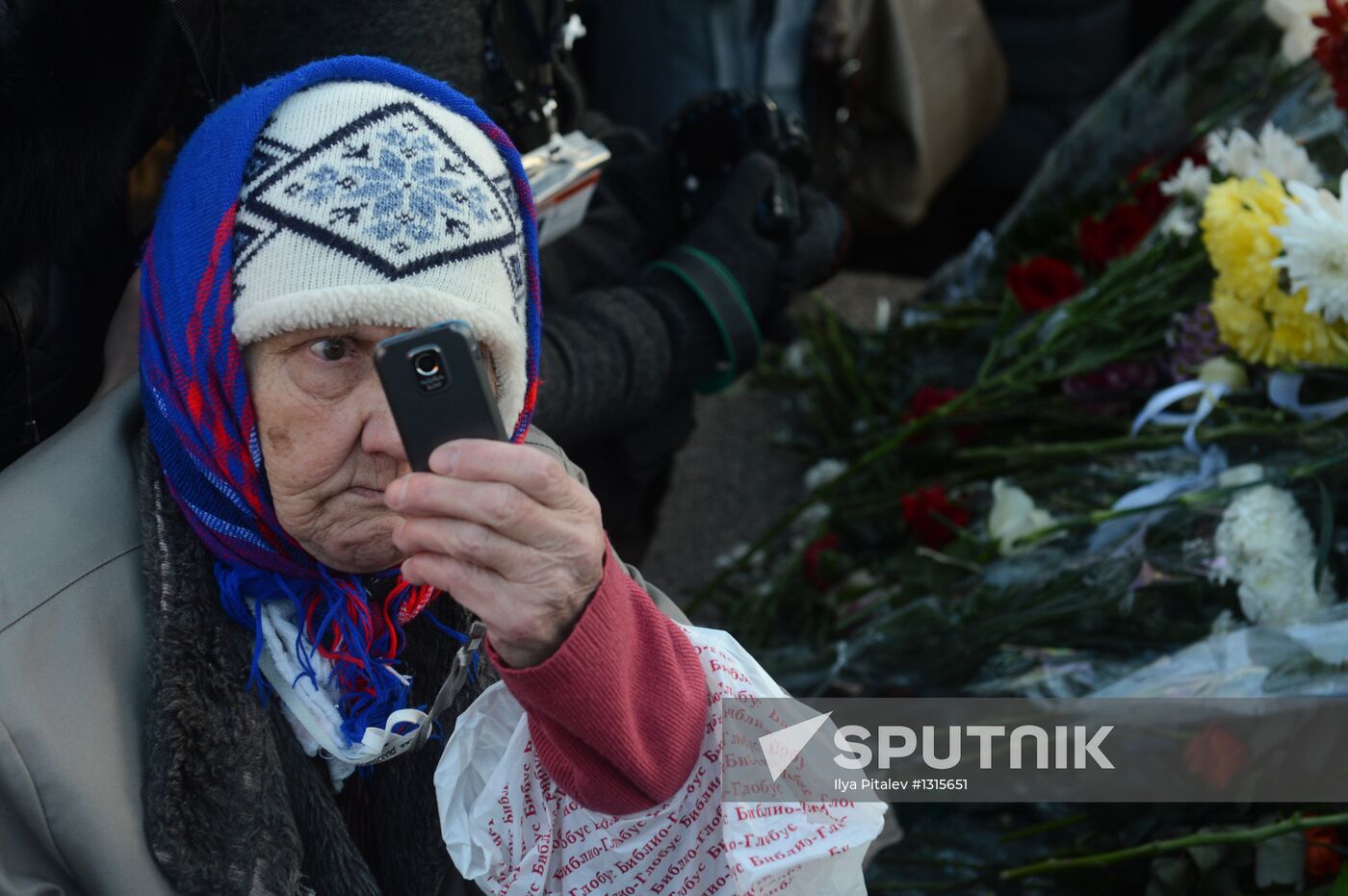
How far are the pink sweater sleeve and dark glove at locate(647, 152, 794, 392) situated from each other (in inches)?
45.7

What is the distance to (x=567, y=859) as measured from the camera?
4.40ft

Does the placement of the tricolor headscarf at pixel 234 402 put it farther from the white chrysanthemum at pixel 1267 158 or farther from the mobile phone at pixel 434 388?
the white chrysanthemum at pixel 1267 158

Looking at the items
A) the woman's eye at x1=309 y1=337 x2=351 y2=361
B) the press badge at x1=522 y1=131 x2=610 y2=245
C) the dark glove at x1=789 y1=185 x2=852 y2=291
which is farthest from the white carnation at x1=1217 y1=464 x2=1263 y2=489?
→ the woman's eye at x1=309 y1=337 x2=351 y2=361

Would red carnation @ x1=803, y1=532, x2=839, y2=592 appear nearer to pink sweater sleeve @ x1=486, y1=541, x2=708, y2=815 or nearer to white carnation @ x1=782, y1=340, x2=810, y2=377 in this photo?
white carnation @ x1=782, y1=340, x2=810, y2=377

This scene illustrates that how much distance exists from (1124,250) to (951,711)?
1.12m

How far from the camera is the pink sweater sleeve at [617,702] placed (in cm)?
113

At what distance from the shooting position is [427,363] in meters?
1.06

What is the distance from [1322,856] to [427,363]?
1393 mm

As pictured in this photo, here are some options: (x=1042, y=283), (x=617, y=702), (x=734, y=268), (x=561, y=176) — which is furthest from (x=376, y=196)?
(x=1042, y=283)

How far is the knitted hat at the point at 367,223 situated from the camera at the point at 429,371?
198 millimetres

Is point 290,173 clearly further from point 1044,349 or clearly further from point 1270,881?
point 1044,349

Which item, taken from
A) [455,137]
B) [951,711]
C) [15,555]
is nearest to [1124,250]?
[951,711]

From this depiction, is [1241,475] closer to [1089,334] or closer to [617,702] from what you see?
[1089,334]

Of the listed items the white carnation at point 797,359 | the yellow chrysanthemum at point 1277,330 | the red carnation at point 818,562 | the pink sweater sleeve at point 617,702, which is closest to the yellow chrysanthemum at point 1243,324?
the yellow chrysanthemum at point 1277,330
